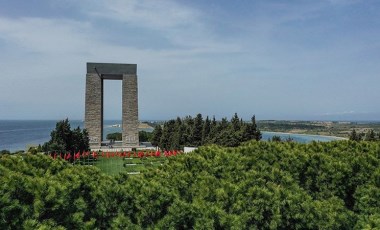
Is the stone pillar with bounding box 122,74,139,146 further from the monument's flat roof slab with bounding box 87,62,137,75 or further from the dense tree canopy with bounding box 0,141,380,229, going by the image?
the dense tree canopy with bounding box 0,141,380,229

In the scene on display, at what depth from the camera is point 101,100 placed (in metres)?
44.6

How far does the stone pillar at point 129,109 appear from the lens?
147 feet

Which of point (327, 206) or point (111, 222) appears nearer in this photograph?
point (111, 222)

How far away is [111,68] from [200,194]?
37569mm

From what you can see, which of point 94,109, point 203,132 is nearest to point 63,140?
point 94,109

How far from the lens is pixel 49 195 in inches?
252

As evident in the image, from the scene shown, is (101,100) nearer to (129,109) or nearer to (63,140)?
(129,109)

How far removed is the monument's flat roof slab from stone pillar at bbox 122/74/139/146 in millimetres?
627

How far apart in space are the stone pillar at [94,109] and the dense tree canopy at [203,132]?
7.39 meters

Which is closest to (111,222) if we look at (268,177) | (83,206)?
(83,206)

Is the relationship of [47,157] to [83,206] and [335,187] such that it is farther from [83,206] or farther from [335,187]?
[335,187]

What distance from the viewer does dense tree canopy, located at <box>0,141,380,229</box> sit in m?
6.53

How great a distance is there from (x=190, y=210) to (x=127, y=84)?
38.1 meters

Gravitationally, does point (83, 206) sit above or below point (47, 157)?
below
